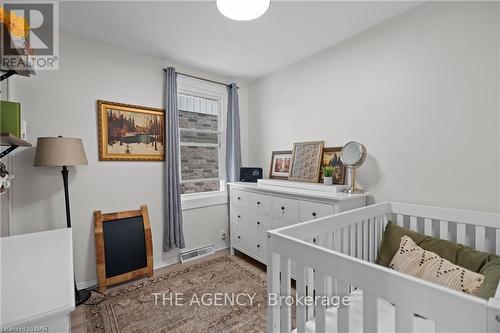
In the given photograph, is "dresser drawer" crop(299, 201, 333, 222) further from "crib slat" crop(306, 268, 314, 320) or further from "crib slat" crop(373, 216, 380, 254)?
"crib slat" crop(306, 268, 314, 320)

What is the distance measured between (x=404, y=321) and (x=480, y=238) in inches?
52.0

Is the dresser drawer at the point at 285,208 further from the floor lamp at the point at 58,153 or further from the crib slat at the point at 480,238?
the floor lamp at the point at 58,153

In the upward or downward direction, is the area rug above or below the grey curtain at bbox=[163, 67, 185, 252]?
below

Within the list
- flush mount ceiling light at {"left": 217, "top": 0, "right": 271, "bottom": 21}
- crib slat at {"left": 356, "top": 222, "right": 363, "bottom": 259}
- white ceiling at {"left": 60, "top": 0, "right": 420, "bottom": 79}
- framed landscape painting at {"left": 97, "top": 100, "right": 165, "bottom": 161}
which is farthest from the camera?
framed landscape painting at {"left": 97, "top": 100, "right": 165, "bottom": 161}

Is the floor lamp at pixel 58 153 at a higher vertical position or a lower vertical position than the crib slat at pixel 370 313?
higher

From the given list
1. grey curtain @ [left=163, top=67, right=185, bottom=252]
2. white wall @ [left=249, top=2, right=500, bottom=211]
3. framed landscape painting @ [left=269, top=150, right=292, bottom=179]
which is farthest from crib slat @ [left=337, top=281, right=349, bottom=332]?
grey curtain @ [left=163, top=67, right=185, bottom=252]

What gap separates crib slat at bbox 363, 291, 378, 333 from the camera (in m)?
0.74

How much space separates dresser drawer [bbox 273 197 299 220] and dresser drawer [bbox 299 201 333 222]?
72 mm

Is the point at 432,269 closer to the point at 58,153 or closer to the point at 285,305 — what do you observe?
the point at 285,305

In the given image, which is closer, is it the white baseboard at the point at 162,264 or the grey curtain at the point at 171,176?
the white baseboard at the point at 162,264

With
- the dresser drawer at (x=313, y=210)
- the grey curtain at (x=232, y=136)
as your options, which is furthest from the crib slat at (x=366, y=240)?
the grey curtain at (x=232, y=136)

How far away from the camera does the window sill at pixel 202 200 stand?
288 cm

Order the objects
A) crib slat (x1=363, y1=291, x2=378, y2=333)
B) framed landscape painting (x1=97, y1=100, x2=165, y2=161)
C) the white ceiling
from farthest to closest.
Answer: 1. framed landscape painting (x1=97, y1=100, x2=165, y2=161)
2. the white ceiling
3. crib slat (x1=363, y1=291, x2=378, y2=333)

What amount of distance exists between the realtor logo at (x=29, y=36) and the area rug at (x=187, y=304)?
73.7 inches
